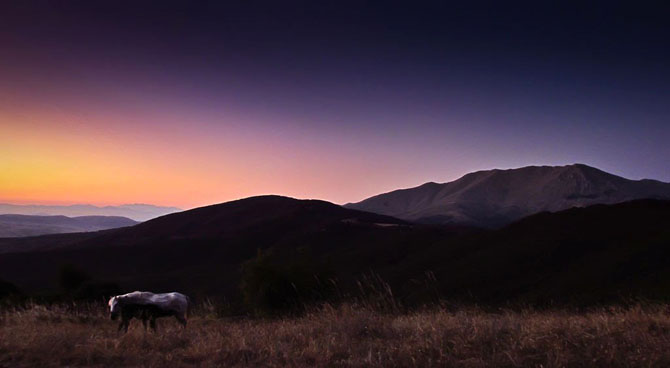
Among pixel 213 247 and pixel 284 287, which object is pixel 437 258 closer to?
pixel 284 287

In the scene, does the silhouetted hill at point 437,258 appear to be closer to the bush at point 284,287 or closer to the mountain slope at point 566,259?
the mountain slope at point 566,259

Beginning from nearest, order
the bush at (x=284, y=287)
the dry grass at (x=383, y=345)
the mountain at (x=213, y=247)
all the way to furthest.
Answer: the dry grass at (x=383, y=345), the bush at (x=284, y=287), the mountain at (x=213, y=247)

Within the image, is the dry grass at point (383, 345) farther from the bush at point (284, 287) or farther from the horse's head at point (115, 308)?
the bush at point (284, 287)

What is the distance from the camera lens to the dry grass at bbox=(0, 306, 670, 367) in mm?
4312

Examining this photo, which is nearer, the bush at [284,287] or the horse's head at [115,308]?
the horse's head at [115,308]

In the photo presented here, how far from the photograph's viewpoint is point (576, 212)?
42688 mm

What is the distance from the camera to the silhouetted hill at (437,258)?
2519 cm

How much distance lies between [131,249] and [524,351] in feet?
244

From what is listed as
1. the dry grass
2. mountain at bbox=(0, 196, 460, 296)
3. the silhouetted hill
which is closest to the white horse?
the dry grass

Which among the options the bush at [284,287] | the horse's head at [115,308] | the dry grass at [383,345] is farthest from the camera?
the bush at [284,287]

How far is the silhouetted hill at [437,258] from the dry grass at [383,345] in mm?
2864

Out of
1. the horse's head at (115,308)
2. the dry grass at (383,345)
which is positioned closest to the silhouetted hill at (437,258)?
the dry grass at (383,345)

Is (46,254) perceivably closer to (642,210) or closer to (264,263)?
(264,263)

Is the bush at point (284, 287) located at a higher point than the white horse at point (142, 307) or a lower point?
lower
